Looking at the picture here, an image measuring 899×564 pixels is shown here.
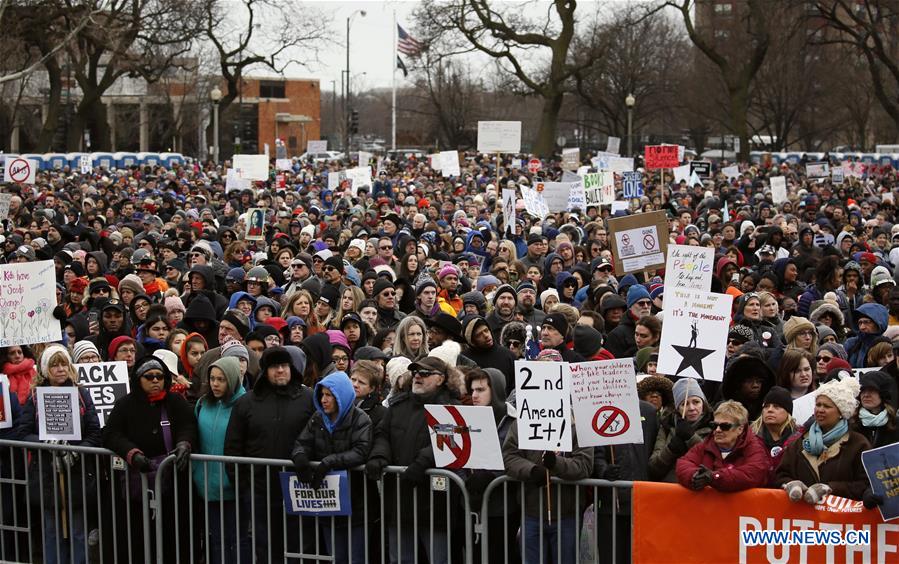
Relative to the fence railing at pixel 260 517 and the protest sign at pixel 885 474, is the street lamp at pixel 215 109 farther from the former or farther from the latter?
the protest sign at pixel 885 474

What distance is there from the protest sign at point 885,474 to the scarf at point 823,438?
13.6 inches

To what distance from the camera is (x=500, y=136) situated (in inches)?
1188

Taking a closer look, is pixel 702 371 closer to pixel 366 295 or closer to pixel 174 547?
pixel 174 547

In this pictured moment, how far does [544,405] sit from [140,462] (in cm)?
247

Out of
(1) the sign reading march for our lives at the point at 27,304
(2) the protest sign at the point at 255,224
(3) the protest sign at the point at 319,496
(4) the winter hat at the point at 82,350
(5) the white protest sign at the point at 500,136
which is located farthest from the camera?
(5) the white protest sign at the point at 500,136

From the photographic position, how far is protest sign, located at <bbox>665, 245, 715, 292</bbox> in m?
9.39

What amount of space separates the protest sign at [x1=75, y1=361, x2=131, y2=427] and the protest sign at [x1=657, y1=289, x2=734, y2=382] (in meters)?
3.49

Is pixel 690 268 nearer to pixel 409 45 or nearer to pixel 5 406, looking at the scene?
pixel 5 406

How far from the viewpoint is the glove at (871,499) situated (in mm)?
6504

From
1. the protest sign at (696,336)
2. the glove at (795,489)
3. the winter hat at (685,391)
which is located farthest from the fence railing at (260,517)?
the protest sign at (696,336)

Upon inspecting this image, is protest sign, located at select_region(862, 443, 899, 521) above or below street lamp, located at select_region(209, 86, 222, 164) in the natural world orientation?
below

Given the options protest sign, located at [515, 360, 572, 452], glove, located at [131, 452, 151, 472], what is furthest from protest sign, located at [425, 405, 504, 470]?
glove, located at [131, 452, 151, 472]

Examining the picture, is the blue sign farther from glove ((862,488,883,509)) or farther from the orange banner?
glove ((862,488,883,509))

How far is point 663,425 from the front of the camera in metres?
7.71
